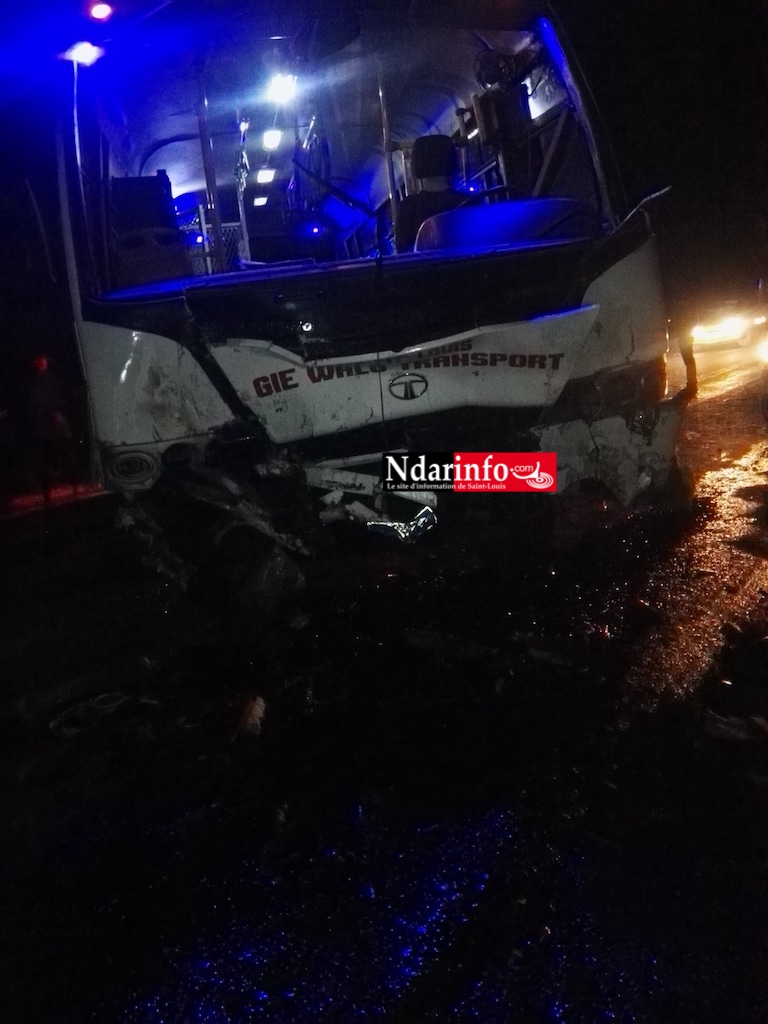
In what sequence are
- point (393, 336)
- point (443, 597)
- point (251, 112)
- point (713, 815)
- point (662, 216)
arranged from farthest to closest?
point (662, 216)
point (251, 112)
point (443, 597)
point (393, 336)
point (713, 815)

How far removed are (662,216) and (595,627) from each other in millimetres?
3821

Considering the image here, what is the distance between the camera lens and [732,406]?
24.2ft

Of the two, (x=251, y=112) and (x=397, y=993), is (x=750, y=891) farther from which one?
(x=251, y=112)

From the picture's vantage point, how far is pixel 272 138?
5.09 meters

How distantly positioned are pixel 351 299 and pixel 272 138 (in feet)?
7.83

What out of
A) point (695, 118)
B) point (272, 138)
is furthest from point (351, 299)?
point (695, 118)

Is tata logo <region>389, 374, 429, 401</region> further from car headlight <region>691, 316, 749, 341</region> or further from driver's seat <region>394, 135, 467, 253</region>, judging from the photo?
car headlight <region>691, 316, 749, 341</region>

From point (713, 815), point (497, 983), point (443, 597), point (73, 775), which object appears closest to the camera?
point (497, 983)

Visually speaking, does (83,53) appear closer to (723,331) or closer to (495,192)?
(495,192)

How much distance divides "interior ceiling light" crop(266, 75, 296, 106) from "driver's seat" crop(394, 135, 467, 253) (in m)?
0.87

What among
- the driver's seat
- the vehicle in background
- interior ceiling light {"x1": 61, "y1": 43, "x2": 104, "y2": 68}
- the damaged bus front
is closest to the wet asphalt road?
the damaged bus front

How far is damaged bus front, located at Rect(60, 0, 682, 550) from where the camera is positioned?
340cm

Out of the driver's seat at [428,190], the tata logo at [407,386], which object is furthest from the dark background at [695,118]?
the tata logo at [407,386]

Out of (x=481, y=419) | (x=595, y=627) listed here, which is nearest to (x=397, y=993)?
(x=595, y=627)
